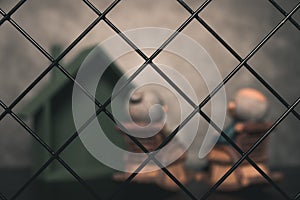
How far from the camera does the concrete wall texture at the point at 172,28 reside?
1.53 meters

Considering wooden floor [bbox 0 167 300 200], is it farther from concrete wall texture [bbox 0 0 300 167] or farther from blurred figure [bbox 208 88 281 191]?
concrete wall texture [bbox 0 0 300 167]

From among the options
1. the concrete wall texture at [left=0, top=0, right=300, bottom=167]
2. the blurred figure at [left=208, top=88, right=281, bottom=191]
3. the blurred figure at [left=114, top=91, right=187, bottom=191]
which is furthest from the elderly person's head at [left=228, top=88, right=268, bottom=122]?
the concrete wall texture at [left=0, top=0, right=300, bottom=167]

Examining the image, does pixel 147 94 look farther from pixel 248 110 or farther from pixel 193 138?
pixel 193 138

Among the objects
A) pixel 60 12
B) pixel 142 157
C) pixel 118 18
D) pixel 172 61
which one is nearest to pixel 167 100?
pixel 172 61

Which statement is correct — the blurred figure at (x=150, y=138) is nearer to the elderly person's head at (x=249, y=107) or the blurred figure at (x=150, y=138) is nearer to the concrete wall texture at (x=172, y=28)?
the elderly person's head at (x=249, y=107)

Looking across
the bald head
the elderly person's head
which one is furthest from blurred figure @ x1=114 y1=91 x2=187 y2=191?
the elderly person's head

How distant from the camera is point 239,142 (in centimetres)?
107

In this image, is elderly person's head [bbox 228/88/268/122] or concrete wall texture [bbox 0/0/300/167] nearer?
elderly person's head [bbox 228/88/268/122]

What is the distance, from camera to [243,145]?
1.07 meters

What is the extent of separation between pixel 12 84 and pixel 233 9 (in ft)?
2.15

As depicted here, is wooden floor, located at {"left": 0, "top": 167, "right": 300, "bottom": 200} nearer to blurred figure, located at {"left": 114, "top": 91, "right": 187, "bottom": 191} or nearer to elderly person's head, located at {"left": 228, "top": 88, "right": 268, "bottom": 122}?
blurred figure, located at {"left": 114, "top": 91, "right": 187, "bottom": 191}

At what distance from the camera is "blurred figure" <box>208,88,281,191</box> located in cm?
107

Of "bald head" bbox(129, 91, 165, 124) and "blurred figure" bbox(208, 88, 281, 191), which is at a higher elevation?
"bald head" bbox(129, 91, 165, 124)

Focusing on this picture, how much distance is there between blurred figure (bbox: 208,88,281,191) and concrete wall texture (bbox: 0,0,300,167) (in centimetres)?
43
